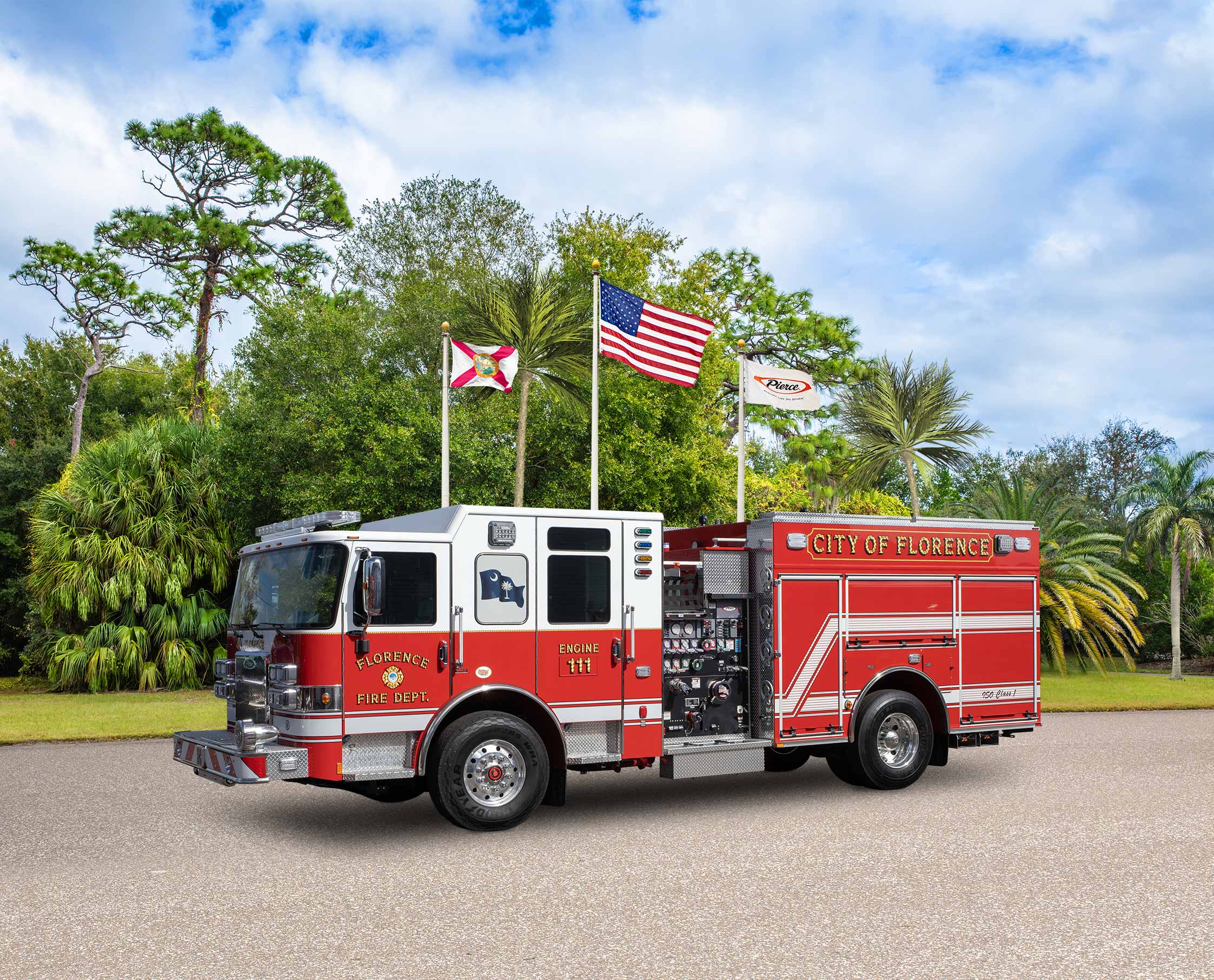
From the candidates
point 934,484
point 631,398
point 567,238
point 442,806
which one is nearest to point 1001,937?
point 442,806

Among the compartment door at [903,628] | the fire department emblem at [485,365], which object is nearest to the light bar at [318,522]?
the compartment door at [903,628]

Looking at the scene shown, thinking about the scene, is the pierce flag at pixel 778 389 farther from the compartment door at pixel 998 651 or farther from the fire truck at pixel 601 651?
the compartment door at pixel 998 651

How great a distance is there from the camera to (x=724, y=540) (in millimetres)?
11219

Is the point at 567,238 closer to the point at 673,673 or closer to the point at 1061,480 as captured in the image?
the point at 673,673

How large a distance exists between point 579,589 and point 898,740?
3.90 metres

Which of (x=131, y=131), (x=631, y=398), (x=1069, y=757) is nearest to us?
(x=1069, y=757)

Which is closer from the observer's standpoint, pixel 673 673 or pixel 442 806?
pixel 442 806

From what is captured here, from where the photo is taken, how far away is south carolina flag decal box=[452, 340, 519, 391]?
628 inches

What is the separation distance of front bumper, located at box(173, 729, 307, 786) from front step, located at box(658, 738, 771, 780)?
3.14 m

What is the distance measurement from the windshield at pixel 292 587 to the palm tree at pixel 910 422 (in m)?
13.8

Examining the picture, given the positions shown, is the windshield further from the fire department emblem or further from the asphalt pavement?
the fire department emblem

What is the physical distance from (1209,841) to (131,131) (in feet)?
128

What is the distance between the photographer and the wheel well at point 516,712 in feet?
28.9

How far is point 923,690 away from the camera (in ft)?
37.1
